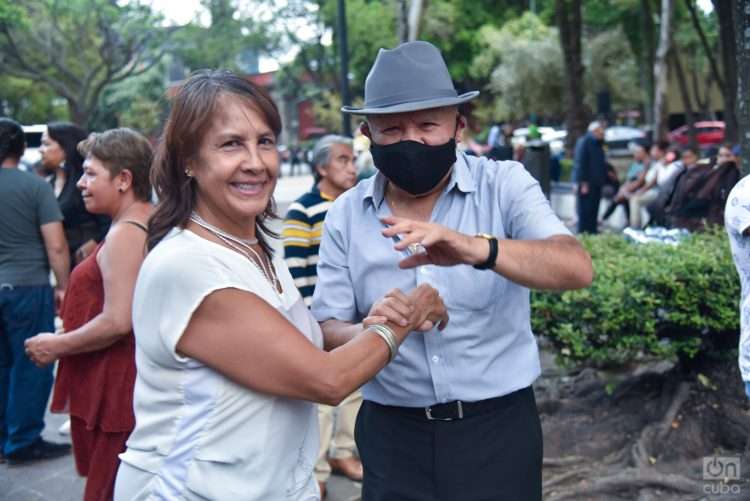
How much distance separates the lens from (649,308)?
4699 millimetres

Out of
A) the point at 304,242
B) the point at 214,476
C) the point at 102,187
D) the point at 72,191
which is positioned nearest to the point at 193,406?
the point at 214,476

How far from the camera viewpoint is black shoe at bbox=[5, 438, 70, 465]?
5.78 meters

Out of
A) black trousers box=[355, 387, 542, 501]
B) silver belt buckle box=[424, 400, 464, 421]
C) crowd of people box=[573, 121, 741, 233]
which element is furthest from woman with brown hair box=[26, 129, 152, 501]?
crowd of people box=[573, 121, 741, 233]

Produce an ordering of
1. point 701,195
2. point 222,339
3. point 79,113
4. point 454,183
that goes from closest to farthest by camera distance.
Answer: point 222,339
point 454,183
point 701,195
point 79,113

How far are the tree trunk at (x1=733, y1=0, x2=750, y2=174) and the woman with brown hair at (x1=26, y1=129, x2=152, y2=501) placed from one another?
124 inches

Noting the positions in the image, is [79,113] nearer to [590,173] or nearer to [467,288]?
[590,173]

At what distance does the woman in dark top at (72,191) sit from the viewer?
600 cm

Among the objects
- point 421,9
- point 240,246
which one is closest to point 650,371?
point 240,246

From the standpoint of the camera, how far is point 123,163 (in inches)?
145

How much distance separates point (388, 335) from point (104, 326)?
1.55 meters

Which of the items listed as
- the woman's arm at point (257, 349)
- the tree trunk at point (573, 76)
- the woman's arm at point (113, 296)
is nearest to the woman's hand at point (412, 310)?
the woman's arm at point (257, 349)

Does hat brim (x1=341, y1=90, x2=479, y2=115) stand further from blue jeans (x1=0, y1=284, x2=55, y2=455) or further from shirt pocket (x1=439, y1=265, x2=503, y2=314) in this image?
A: blue jeans (x1=0, y1=284, x2=55, y2=455)

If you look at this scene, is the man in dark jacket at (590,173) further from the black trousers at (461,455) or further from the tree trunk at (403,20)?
the black trousers at (461,455)

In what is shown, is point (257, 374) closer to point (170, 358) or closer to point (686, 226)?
point (170, 358)
